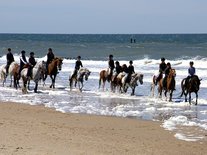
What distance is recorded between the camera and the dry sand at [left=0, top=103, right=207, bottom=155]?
35.2 ft

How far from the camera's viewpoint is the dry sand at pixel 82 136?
1073 cm

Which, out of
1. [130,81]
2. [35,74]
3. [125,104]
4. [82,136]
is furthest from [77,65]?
[82,136]

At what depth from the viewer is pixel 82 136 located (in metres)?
12.7

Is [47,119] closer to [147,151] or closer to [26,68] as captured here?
[147,151]

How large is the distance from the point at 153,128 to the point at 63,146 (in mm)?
4782

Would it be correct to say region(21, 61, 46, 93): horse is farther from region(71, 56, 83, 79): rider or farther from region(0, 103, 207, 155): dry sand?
region(0, 103, 207, 155): dry sand

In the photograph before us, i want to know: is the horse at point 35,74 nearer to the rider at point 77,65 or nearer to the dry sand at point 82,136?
the rider at point 77,65

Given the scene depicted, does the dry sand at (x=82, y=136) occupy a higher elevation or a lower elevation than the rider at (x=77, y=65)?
lower

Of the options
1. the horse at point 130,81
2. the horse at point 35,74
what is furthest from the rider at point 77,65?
the horse at point 35,74

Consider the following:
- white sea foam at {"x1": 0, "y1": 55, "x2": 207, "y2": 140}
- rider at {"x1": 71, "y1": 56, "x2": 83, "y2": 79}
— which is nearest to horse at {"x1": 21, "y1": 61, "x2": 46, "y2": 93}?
white sea foam at {"x1": 0, "y1": 55, "x2": 207, "y2": 140}

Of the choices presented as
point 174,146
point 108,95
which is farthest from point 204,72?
point 174,146

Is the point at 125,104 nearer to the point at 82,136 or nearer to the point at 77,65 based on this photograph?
the point at 77,65

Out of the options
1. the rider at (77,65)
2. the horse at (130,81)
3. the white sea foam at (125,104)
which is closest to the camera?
the white sea foam at (125,104)

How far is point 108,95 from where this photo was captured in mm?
26016
